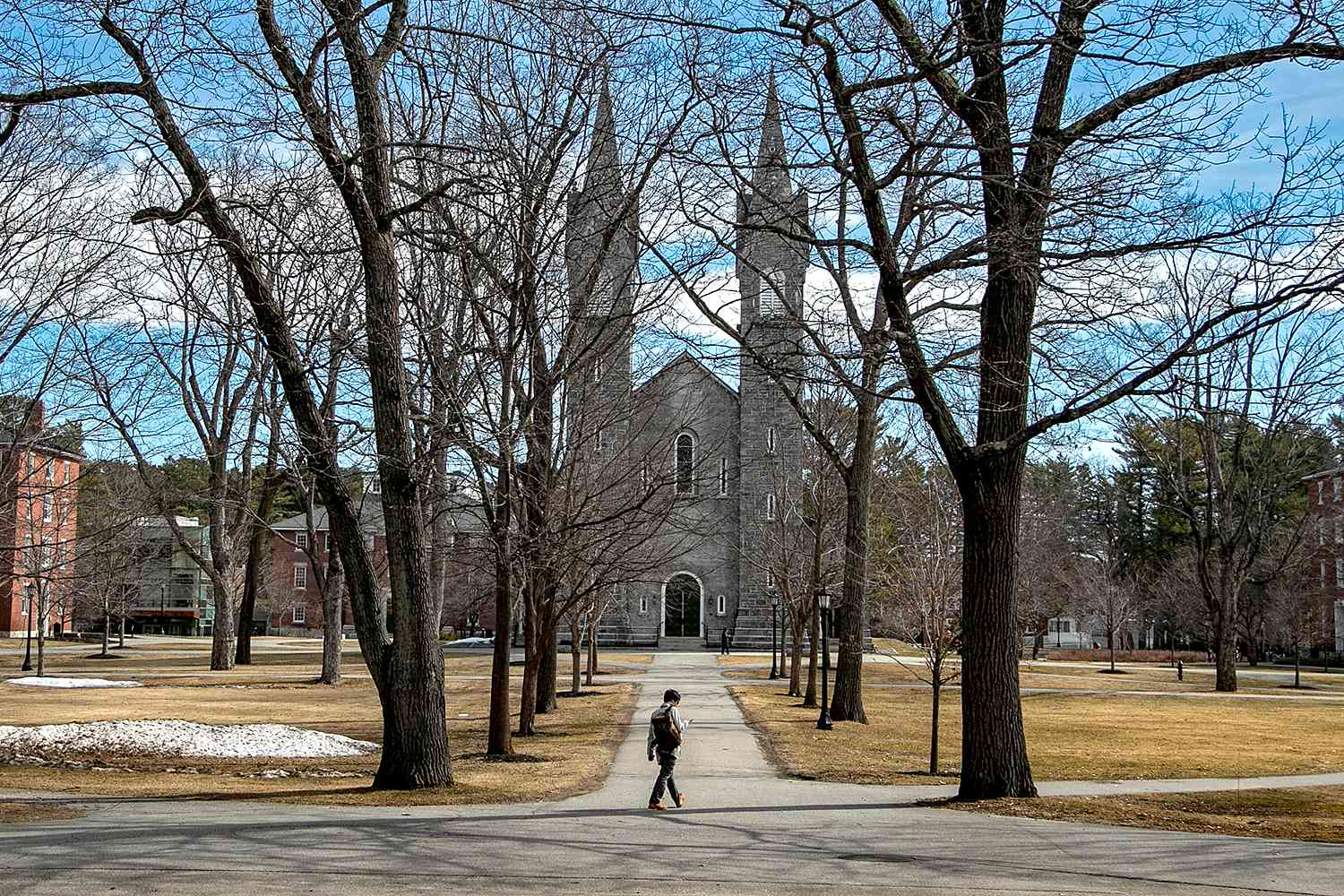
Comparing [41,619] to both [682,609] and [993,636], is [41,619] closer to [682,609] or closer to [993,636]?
[682,609]

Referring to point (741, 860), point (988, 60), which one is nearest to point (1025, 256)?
point (988, 60)

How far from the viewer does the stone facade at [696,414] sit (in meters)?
15.2

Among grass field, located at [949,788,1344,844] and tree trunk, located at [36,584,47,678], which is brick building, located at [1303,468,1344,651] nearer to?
grass field, located at [949,788,1344,844]

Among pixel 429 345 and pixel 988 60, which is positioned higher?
pixel 988 60

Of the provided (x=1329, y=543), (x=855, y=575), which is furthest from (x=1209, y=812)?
(x=1329, y=543)

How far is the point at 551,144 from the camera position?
48.0 ft

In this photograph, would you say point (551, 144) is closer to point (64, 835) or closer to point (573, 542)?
point (573, 542)

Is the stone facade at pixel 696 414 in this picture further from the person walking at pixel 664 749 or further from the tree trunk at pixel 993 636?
the person walking at pixel 664 749

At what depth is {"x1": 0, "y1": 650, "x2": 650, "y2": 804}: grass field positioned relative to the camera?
46.3ft

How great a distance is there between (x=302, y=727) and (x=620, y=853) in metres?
16.0

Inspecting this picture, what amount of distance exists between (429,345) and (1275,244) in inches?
315

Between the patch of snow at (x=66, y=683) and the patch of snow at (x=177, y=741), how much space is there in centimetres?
1582

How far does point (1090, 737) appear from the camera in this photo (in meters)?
24.2

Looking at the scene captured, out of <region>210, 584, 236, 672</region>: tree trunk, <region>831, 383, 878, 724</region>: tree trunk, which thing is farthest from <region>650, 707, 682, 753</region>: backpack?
<region>210, 584, 236, 672</region>: tree trunk
